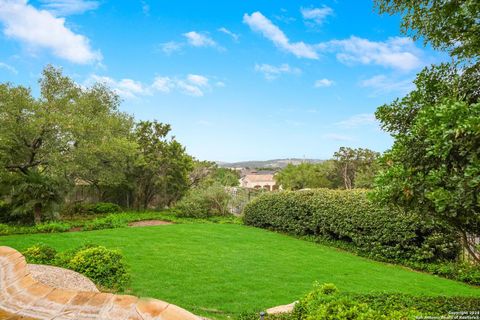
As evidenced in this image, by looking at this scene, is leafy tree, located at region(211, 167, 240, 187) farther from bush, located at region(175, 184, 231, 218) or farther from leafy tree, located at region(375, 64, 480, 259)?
leafy tree, located at region(375, 64, 480, 259)

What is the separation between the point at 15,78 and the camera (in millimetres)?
12539

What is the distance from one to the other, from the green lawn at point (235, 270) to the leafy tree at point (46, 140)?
137 inches

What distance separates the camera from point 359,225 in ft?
34.4

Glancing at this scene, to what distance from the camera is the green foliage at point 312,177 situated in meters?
36.6

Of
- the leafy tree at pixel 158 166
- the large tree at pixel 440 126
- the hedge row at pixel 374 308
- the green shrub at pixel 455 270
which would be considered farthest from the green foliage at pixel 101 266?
the leafy tree at pixel 158 166

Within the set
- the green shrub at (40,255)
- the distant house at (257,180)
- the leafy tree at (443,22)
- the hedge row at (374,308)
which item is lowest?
the green shrub at (40,255)

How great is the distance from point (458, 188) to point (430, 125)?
0.59 meters

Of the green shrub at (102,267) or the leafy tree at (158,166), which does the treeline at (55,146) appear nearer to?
the leafy tree at (158,166)

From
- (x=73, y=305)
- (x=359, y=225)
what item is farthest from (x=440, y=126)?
(x=359, y=225)

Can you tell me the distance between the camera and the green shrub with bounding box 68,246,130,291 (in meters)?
5.39

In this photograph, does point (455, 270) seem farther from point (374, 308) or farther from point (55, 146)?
point (55, 146)

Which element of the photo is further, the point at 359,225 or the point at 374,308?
the point at 359,225

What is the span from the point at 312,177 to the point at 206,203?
74.9 feet

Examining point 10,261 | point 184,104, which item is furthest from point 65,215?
point 10,261
